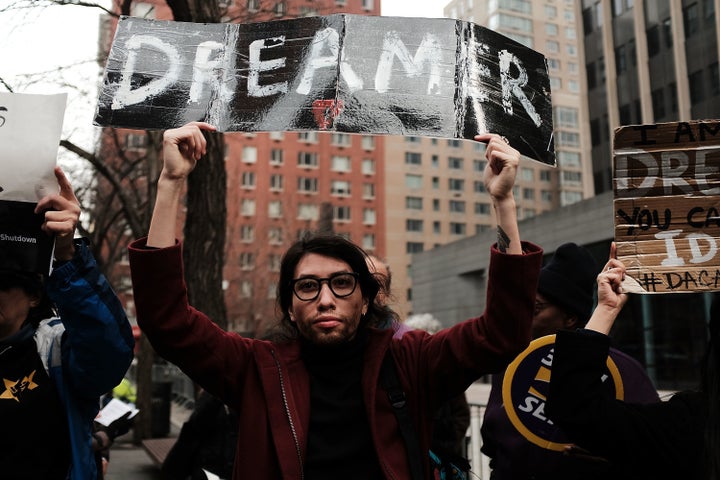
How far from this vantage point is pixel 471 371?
2355mm

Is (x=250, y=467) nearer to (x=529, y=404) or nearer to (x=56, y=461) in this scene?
(x=56, y=461)

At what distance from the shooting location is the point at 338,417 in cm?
226

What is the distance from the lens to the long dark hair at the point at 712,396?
213 centimetres

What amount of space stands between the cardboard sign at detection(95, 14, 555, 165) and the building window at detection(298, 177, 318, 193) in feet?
230

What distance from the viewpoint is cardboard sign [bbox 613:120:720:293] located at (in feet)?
8.77

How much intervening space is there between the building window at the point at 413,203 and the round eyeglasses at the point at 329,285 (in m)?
76.7

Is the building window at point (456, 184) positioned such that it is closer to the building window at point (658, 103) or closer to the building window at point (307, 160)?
the building window at point (307, 160)

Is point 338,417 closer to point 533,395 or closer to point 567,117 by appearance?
point 533,395

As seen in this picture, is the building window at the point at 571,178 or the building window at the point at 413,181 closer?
the building window at the point at 413,181

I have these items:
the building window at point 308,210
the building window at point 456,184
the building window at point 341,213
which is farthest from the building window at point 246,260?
the building window at point 456,184

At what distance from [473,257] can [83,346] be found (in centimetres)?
4084

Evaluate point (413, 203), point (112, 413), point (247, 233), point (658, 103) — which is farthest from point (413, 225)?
point (112, 413)

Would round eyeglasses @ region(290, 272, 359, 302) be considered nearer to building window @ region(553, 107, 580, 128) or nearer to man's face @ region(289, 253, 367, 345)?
man's face @ region(289, 253, 367, 345)

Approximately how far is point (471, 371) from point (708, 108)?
29.8 m
